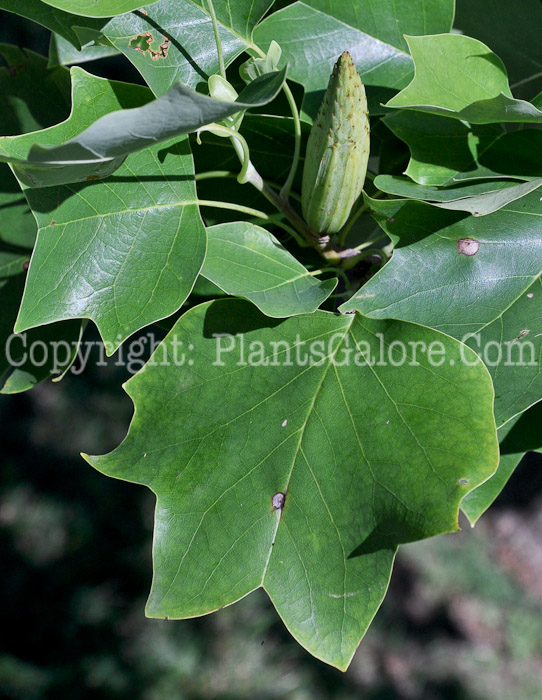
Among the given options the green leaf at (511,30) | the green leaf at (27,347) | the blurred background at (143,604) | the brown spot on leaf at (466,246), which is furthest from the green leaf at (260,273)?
the blurred background at (143,604)

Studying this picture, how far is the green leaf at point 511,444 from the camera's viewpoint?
0.80m

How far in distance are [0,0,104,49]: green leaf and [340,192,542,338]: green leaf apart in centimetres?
42

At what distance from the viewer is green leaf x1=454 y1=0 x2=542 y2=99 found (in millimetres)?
832

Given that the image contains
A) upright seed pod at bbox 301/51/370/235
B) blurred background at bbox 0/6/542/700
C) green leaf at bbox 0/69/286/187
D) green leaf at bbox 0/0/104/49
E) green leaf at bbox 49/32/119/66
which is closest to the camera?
green leaf at bbox 0/69/286/187

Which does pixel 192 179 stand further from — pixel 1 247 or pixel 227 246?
pixel 1 247

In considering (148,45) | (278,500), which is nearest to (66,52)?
(148,45)

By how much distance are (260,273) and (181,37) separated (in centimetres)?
28

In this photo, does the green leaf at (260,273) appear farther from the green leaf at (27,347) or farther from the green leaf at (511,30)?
the green leaf at (511,30)

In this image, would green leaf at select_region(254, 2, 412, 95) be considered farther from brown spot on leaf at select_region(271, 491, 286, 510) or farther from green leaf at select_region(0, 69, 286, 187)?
brown spot on leaf at select_region(271, 491, 286, 510)

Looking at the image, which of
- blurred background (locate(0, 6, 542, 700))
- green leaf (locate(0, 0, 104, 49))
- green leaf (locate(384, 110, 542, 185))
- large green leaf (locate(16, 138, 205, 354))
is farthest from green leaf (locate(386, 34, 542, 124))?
blurred background (locate(0, 6, 542, 700))

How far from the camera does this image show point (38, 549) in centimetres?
231

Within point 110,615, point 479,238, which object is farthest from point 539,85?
point 110,615

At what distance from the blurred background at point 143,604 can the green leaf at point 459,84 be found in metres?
1.76

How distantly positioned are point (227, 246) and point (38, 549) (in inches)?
75.5
